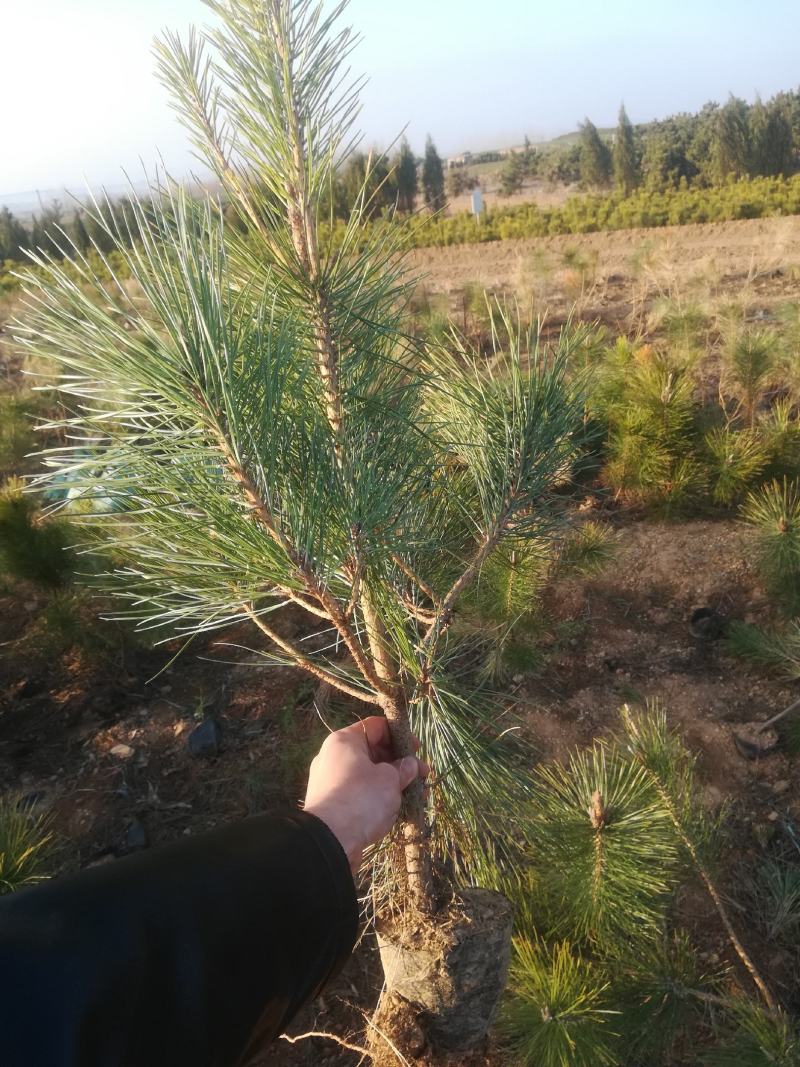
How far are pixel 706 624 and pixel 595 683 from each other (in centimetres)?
41

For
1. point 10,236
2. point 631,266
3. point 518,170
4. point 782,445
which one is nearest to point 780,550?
point 782,445

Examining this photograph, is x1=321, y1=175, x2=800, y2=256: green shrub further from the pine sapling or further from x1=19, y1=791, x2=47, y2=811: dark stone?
the pine sapling

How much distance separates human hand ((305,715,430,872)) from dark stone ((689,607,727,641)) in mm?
1573

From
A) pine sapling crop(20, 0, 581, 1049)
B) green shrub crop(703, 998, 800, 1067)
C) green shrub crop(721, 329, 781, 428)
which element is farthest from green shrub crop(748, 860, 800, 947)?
green shrub crop(721, 329, 781, 428)

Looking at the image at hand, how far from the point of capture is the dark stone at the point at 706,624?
203 cm

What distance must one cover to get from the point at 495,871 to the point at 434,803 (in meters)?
0.16

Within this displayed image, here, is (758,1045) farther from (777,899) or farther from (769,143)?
(769,143)

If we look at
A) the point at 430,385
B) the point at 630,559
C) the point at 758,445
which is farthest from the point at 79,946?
the point at 758,445

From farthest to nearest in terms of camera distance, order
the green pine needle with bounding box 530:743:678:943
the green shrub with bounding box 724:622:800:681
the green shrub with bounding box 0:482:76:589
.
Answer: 1. the green shrub with bounding box 0:482:76:589
2. the green shrub with bounding box 724:622:800:681
3. the green pine needle with bounding box 530:743:678:943

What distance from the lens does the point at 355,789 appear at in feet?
2.10

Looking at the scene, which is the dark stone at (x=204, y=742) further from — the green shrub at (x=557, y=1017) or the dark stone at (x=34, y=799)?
the green shrub at (x=557, y=1017)

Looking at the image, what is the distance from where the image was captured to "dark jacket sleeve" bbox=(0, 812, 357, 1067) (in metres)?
0.41

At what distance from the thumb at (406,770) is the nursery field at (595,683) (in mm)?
382

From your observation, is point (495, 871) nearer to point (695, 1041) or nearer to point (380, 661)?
point (380, 661)
